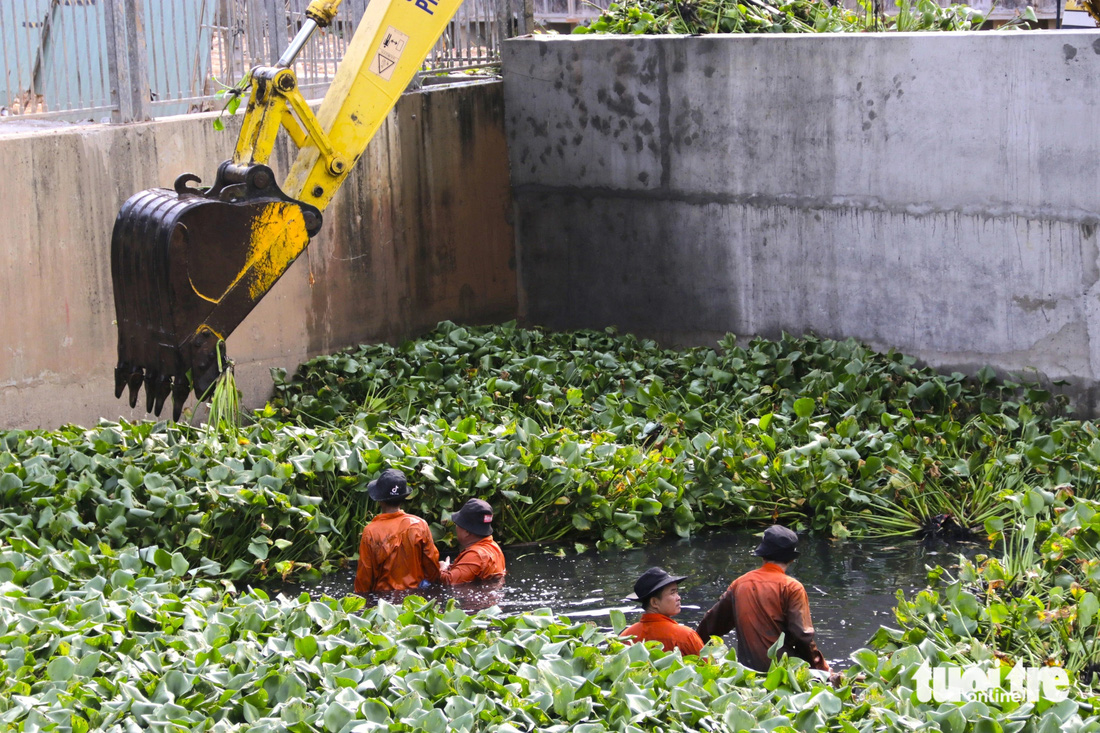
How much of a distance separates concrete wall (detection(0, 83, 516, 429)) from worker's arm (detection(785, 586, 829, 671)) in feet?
18.5

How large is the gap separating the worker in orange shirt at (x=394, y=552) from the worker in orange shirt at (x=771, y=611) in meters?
1.83

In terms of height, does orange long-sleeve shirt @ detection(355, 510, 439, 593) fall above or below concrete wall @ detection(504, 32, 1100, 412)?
below

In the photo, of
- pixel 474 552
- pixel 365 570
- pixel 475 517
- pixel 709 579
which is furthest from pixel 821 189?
pixel 365 570

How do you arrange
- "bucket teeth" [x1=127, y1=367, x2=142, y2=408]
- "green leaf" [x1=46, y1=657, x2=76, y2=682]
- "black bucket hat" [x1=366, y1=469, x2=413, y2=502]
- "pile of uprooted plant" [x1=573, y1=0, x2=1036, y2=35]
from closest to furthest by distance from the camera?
"green leaf" [x1=46, y1=657, x2=76, y2=682], "black bucket hat" [x1=366, y1=469, x2=413, y2=502], "bucket teeth" [x1=127, y1=367, x2=142, y2=408], "pile of uprooted plant" [x1=573, y1=0, x2=1036, y2=35]

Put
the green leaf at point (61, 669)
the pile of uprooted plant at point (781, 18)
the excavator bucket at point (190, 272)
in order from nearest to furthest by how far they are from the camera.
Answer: the green leaf at point (61, 669), the excavator bucket at point (190, 272), the pile of uprooted plant at point (781, 18)

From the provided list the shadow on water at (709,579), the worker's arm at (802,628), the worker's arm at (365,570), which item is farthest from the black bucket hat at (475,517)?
the worker's arm at (802,628)

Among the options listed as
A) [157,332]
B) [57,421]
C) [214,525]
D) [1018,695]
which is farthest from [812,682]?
[57,421]

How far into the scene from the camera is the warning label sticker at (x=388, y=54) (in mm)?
8914

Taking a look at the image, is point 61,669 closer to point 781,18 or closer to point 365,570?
point 365,570

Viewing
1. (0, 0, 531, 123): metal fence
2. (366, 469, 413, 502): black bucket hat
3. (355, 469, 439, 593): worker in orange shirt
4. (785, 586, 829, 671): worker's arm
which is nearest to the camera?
(785, 586, 829, 671): worker's arm

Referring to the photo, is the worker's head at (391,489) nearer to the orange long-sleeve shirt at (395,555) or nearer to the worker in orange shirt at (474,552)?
the orange long-sleeve shirt at (395,555)

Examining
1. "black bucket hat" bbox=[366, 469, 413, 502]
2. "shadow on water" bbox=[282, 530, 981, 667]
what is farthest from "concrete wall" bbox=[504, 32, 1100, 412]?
"black bucket hat" bbox=[366, 469, 413, 502]

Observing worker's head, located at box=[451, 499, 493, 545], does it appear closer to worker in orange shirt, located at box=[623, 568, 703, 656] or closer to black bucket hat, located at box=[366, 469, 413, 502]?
black bucket hat, located at box=[366, 469, 413, 502]

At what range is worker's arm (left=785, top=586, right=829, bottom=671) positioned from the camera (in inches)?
235
